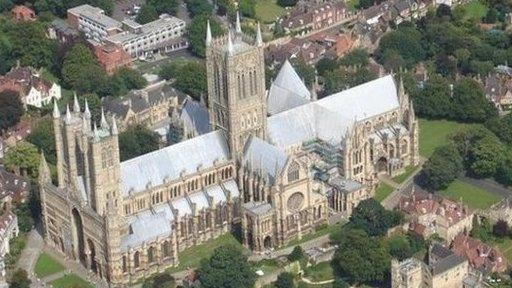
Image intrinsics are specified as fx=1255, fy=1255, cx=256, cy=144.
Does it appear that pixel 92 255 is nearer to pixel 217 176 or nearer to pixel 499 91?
pixel 217 176

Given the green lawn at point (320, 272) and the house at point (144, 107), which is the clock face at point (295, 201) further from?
the house at point (144, 107)

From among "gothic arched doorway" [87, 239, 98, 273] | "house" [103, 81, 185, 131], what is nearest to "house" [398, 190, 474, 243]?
"gothic arched doorway" [87, 239, 98, 273]

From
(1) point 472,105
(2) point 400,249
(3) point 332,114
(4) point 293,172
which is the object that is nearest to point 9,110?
(3) point 332,114

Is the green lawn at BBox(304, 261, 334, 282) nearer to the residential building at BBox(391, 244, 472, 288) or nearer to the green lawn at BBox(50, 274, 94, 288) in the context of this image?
the residential building at BBox(391, 244, 472, 288)

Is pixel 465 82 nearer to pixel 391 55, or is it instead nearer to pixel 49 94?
pixel 391 55

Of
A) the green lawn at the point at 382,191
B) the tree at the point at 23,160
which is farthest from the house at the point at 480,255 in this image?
the tree at the point at 23,160
